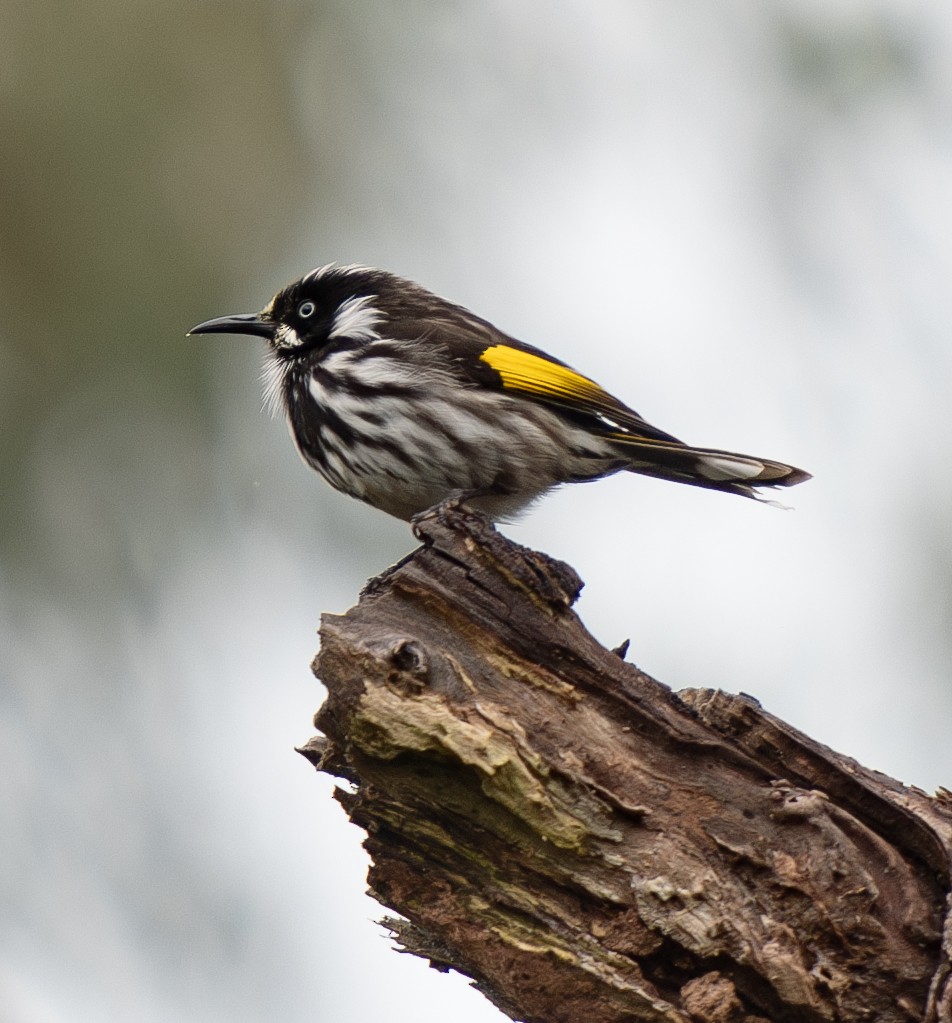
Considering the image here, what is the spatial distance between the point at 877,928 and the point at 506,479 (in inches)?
105

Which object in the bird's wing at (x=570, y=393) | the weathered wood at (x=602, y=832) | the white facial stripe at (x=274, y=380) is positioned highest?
the bird's wing at (x=570, y=393)

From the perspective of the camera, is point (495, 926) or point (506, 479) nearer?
point (495, 926)

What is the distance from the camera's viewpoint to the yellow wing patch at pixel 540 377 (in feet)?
19.3

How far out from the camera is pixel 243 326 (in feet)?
21.7

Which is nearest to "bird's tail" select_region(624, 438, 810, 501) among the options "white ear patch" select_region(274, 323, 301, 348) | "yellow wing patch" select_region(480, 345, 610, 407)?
"yellow wing patch" select_region(480, 345, 610, 407)

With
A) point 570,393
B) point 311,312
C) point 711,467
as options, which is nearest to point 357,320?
point 311,312

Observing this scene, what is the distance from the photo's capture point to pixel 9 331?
7258 millimetres

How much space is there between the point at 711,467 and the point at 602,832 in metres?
2.43

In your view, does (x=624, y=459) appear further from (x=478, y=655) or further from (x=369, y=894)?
(x=369, y=894)

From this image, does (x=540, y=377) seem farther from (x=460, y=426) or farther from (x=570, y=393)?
(x=460, y=426)

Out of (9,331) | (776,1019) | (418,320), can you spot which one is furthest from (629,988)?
(9,331)

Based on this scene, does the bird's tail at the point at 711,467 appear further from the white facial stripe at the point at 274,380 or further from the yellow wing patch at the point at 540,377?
the white facial stripe at the point at 274,380

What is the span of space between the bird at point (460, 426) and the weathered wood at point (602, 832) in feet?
5.92

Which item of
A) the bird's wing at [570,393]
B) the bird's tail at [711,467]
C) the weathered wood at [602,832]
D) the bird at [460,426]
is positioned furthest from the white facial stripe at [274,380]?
the weathered wood at [602,832]
